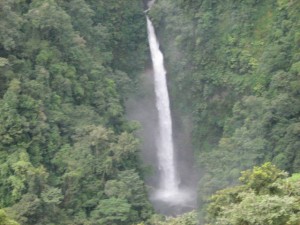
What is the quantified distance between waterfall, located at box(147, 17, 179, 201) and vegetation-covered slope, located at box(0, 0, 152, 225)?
4.45 metres

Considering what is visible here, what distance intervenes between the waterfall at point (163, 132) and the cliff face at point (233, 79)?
539mm

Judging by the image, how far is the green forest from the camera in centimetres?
2664

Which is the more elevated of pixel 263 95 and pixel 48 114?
pixel 263 95

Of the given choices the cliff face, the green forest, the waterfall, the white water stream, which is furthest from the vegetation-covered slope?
the cliff face

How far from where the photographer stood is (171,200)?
33.3 m

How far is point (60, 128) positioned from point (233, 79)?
11.0m

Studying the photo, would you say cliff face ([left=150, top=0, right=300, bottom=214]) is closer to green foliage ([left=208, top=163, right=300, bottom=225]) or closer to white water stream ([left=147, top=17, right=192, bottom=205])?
white water stream ([left=147, top=17, right=192, bottom=205])

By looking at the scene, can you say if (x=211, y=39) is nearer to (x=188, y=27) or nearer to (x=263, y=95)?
(x=188, y=27)

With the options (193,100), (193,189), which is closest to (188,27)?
(193,100)

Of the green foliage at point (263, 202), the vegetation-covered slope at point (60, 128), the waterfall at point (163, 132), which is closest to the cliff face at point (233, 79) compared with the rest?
the waterfall at point (163, 132)

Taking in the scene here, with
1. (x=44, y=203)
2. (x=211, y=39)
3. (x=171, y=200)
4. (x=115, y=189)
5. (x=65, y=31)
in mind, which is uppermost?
(x=211, y=39)

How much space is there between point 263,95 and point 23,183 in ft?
45.8

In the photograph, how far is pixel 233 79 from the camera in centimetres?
3434

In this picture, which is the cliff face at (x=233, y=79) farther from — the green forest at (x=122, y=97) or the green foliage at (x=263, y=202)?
the green foliage at (x=263, y=202)
